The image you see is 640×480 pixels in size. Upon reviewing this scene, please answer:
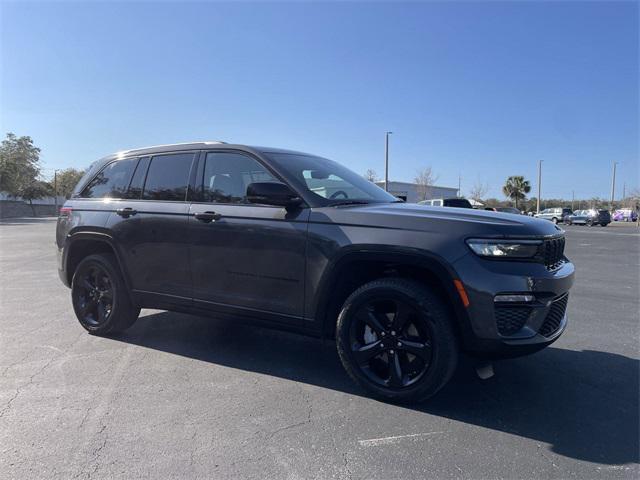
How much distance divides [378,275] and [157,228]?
2164mm

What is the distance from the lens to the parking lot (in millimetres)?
2607

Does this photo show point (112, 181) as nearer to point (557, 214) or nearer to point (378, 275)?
point (378, 275)

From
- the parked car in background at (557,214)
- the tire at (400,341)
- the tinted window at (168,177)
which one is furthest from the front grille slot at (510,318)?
the parked car in background at (557,214)

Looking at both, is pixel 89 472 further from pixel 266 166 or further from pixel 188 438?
pixel 266 166

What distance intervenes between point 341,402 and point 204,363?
56.0 inches

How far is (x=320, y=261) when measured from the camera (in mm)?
3496

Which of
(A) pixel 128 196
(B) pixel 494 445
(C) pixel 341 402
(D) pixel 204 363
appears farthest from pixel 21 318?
(B) pixel 494 445

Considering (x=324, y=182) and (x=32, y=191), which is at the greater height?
(x=32, y=191)

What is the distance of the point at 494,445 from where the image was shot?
2809mm

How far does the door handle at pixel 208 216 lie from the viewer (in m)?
4.00

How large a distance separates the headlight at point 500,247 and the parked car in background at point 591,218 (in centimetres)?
4838

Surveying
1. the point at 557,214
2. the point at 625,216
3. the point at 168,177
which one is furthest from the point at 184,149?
the point at 625,216

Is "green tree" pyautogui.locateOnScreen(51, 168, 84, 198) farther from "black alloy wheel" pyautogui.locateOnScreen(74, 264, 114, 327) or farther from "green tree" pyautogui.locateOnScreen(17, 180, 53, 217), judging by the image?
"black alloy wheel" pyautogui.locateOnScreen(74, 264, 114, 327)

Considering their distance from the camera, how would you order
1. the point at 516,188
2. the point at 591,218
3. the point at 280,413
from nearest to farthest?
the point at 280,413, the point at 591,218, the point at 516,188
